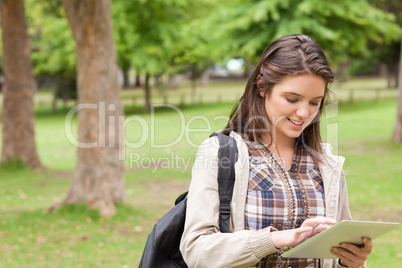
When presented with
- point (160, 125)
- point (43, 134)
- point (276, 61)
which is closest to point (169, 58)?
point (160, 125)

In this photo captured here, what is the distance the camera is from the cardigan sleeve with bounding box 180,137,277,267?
1885 millimetres

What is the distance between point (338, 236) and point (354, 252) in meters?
0.17

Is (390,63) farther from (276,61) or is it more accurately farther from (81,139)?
(276,61)

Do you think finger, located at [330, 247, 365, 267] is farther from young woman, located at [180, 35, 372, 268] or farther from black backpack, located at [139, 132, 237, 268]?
black backpack, located at [139, 132, 237, 268]

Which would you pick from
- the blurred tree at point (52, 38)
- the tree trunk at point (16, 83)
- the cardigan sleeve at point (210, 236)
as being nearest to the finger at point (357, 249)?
the cardigan sleeve at point (210, 236)

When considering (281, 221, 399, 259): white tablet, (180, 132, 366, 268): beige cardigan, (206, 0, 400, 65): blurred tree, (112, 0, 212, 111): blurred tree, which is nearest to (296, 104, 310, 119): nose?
(180, 132, 366, 268): beige cardigan

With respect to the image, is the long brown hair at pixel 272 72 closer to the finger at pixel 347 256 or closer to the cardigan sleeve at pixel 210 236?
the cardigan sleeve at pixel 210 236

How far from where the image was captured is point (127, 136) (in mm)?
19359

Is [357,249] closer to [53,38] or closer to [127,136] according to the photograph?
[127,136]

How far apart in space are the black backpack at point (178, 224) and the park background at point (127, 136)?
0.98m

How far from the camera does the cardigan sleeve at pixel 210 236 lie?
74.2 inches

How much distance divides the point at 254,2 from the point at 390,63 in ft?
64.2

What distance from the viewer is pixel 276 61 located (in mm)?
2150

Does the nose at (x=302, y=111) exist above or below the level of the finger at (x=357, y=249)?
above
